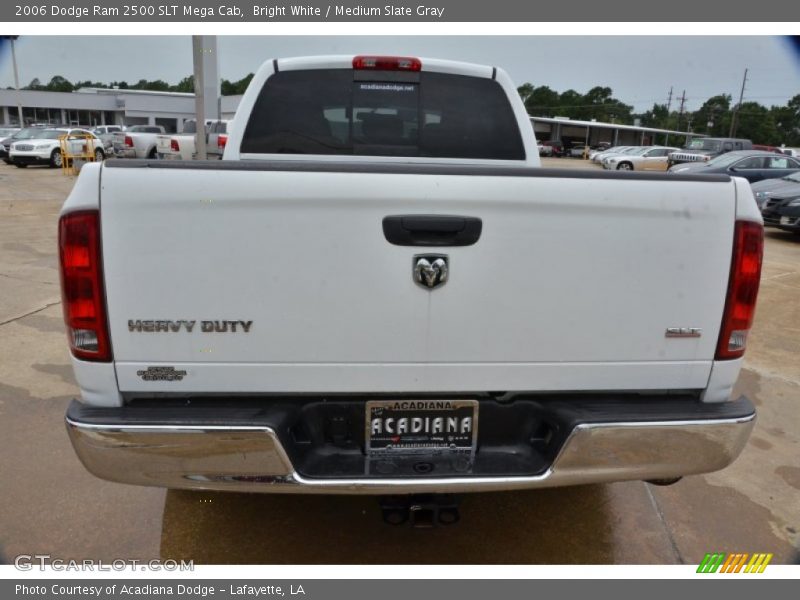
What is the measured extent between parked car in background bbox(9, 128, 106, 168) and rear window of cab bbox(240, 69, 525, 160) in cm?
2326

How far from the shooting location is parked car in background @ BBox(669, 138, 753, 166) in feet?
90.7

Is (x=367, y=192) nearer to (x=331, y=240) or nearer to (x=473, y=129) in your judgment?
(x=331, y=240)

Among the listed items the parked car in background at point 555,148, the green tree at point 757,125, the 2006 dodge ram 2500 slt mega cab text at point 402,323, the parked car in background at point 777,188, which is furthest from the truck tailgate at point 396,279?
the green tree at point 757,125

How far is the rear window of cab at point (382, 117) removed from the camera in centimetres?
374

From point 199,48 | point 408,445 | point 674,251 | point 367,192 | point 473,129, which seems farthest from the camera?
point 199,48

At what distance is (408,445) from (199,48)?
7.53 metres

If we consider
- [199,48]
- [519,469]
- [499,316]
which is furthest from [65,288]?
[199,48]

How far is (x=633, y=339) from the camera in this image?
7.24 feet

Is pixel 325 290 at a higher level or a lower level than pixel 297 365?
higher

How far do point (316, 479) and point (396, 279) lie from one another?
74 cm

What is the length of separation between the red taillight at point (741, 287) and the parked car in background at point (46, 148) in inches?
1012

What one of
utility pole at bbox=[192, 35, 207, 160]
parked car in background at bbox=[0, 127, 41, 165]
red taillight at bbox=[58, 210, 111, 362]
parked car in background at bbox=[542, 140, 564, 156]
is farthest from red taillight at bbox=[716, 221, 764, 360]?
parked car in background at bbox=[542, 140, 564, 156]

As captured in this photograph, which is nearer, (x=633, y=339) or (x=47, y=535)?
(x=633, y=339)

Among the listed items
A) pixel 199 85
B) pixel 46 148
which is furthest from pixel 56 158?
pixel 199 85
